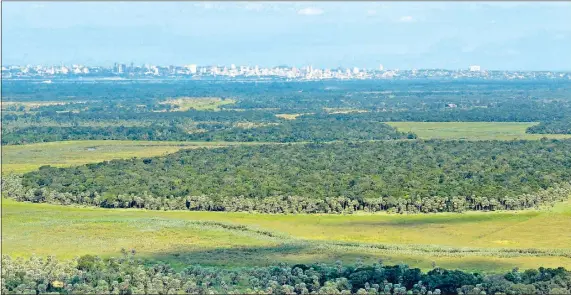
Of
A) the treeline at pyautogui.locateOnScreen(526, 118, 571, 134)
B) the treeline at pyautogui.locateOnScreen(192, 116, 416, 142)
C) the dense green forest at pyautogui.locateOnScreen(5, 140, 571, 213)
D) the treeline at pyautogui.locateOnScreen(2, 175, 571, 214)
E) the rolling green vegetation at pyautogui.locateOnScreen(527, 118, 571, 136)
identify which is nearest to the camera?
the treeline at pyautogui.locateOnScreen(2, 175, 571, 214)

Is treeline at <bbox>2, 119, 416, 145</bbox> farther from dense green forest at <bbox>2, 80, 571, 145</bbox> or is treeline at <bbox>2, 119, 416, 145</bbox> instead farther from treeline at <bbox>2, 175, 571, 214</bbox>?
treeline at <bbox>2, 175, 571, 214</bbox>

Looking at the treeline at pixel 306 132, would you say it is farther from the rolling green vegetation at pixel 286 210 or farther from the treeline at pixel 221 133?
the rolling green vegetation at pixel 286 210

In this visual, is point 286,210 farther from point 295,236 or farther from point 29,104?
point 29,104

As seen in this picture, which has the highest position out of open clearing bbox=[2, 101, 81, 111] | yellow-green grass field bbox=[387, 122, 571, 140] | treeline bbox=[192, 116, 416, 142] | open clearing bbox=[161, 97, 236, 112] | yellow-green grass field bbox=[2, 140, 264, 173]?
yellow-green grass field bbox=[387, 122, 571, 140]

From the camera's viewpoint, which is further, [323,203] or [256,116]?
[256,116]

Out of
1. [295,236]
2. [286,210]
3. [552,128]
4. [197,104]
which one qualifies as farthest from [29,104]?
[295,236]

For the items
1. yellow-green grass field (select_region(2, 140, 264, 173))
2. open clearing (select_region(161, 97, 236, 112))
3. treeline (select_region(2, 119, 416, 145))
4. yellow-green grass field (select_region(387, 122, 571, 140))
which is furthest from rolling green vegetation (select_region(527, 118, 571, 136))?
open clearing (select_region(161, 97, 236, 112))

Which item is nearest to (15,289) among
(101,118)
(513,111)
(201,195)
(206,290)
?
(206,290)
